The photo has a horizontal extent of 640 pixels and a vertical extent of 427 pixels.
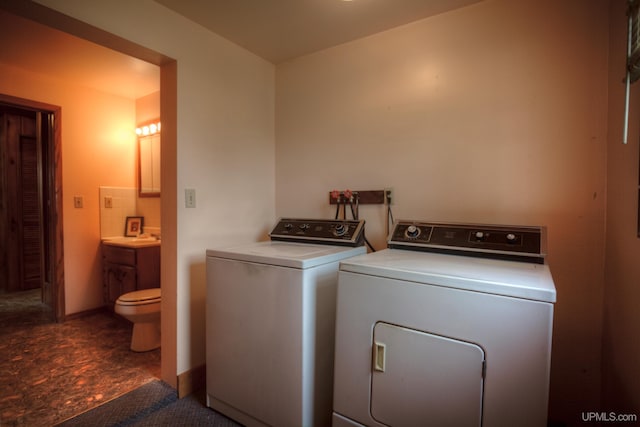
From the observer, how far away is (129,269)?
2758 millimetres

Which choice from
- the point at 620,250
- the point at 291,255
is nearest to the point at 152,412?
the point at 291,255

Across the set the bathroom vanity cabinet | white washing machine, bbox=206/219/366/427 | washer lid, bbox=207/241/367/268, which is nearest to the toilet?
the bathroom vanity cabinet

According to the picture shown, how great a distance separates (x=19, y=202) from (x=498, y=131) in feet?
17.0

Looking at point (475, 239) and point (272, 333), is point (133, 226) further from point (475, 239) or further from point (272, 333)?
point (475, 239)

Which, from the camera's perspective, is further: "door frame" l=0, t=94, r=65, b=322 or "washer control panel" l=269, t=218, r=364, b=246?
"door frame" l=0, t=94, r=65, b=322

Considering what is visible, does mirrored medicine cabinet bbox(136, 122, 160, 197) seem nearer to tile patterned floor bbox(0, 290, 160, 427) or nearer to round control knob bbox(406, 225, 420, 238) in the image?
tile patterned floor bbox(0, 290, 160, 427)

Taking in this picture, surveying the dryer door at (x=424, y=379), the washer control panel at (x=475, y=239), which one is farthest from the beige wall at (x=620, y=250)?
the dryer door at (x=424, y=379)

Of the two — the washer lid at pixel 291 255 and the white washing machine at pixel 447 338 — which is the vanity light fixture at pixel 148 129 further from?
the white washing machine at pixel 447 338

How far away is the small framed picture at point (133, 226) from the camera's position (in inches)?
127

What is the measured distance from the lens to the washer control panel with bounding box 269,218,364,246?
5.81 feet

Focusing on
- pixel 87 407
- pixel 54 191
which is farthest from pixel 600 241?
pixel 54 191

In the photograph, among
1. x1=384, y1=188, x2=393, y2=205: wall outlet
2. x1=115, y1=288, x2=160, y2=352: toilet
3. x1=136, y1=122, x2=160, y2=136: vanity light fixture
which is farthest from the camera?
x1=136, y1=122, x2=160, y2=136: vanity light fixture

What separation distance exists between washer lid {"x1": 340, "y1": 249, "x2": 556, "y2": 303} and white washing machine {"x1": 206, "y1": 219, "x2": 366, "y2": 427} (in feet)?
0.81

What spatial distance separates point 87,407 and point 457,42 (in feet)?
9.28
